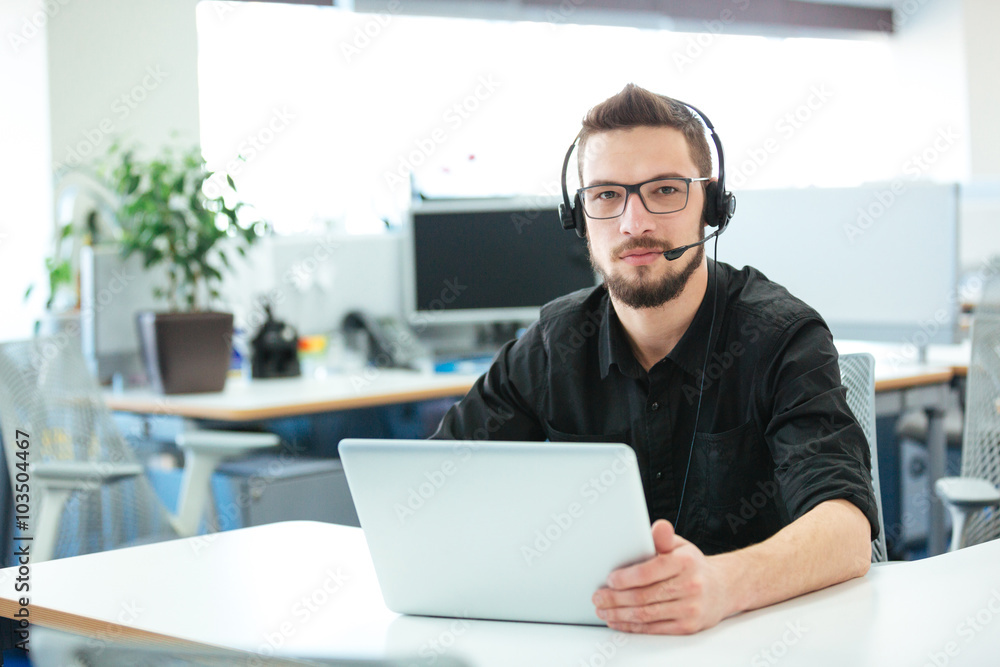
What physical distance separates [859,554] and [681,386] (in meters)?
0.39

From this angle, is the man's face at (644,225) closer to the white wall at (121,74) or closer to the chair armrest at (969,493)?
the chair armrest at (969,493)

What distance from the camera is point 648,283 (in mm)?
1389

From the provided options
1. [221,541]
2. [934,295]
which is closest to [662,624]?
[221,541]

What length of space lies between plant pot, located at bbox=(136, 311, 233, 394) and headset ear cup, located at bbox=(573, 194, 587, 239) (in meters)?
1.61

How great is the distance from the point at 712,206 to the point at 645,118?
0.54 ft

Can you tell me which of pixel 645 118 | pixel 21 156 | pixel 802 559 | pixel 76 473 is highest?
pixel 21 156

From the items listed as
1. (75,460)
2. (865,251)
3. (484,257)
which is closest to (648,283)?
(75,460)

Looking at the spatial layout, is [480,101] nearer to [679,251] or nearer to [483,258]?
[483,258]

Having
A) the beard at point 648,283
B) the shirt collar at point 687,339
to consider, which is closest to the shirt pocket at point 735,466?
the shirt collar at point 687,339

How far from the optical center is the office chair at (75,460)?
6.81 ft

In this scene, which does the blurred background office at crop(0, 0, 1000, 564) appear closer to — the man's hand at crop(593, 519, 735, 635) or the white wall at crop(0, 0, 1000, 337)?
the white wall at crop(0, 0, 1000, 337)

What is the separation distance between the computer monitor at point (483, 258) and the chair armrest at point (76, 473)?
1.41 metres

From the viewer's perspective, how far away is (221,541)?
1363mm

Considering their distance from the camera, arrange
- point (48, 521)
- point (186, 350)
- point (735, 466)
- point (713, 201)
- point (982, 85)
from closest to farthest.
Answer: point (735, 466) → point (713, 201) → point (48, 521) → point (186, 350) → point (982, 85)
